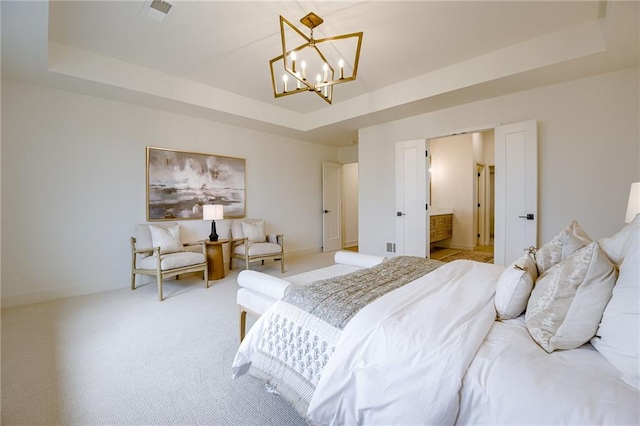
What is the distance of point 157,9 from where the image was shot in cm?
249

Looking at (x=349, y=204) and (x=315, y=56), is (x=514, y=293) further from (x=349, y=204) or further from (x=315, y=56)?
(x=349, y=204)

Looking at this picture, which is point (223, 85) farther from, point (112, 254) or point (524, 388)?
point (524, 388)

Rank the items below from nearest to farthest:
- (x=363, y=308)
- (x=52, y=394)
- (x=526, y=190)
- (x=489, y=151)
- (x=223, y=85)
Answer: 1. (x=363, y=308)
2. (x=52, y=394)
3. (x=526, y=190)
4. (x=223, y=85)
5. (x=489, y=151)

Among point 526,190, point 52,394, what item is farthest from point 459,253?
point 52,394

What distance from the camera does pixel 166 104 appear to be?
3963 mm

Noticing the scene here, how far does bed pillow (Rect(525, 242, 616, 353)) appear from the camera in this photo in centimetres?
104

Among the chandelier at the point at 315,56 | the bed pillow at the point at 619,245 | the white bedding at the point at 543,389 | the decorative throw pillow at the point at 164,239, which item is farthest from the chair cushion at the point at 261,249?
the bed pillow at the point at 619,245

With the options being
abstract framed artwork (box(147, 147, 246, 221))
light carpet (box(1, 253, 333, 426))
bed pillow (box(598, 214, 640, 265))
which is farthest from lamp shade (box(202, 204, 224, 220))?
bed pillow (box(598, 214, 640, 265))

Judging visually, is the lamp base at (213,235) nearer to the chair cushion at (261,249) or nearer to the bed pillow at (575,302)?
the chair cushion at (261,249)

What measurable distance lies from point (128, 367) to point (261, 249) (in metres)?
2.63

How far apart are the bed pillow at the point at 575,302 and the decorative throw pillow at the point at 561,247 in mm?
278

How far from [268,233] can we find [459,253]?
13.5 ft

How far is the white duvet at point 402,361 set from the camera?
0.97 metres

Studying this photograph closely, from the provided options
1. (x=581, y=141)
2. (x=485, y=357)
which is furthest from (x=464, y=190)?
(x=485, y=357)
